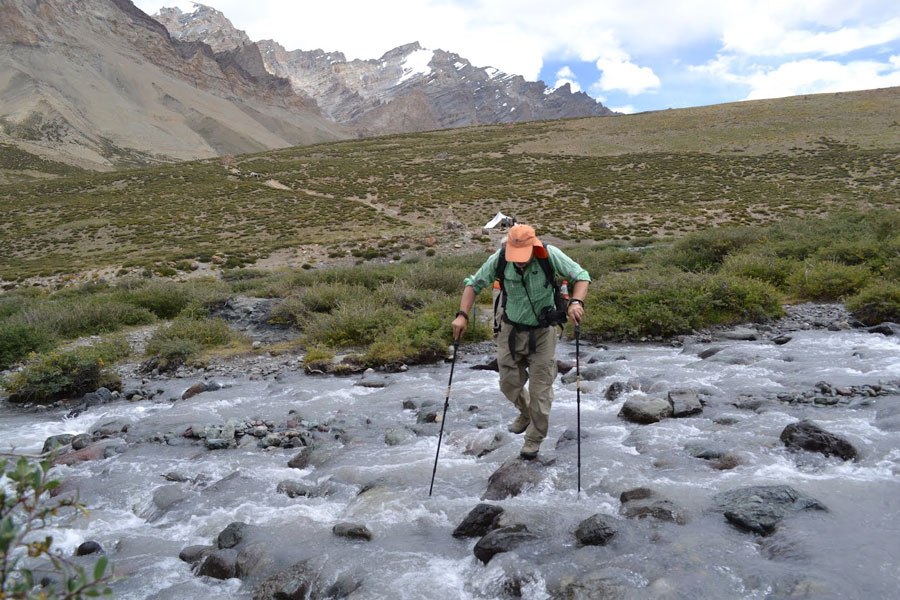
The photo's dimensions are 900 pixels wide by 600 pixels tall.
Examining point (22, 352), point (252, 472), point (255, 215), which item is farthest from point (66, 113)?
point (252, 472)

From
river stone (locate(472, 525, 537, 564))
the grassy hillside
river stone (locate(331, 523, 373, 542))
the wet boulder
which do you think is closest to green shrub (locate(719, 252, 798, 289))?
the wet boulder

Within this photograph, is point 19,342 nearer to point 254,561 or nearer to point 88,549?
point 88,549

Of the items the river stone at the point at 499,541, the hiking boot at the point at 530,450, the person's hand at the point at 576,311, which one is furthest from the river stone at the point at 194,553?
the person's hand at the point at 576,311

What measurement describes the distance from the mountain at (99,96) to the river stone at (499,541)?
13469 cm

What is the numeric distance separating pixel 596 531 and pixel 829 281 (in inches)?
499

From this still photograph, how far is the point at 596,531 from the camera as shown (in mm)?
4672

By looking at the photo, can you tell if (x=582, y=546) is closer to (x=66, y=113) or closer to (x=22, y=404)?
(x=22, y=404)

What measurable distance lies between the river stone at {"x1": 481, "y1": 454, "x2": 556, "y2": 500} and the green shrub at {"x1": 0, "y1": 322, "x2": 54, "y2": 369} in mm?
11258

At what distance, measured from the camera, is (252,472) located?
6703 mm

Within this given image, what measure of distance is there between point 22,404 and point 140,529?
6.16 meters

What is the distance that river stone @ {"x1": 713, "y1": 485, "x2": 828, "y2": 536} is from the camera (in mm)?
4648

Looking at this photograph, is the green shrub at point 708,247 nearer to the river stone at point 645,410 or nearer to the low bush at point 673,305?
the low bush at point 673,305

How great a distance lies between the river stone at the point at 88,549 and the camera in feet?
16.8

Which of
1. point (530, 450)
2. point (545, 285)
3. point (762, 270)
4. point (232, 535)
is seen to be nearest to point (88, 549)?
point (232, 535)
